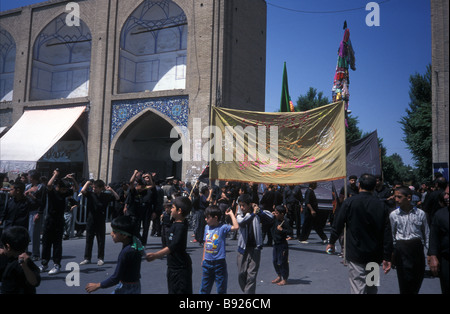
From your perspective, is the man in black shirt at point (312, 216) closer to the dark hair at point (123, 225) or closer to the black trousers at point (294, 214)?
the black trousers at point (294, 214)

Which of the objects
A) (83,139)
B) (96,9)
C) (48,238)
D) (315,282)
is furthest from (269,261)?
(96,9)

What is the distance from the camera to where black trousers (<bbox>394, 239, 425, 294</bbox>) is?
4.01 metres

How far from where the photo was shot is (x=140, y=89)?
19797mm

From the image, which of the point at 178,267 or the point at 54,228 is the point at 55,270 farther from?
the point at 178,267

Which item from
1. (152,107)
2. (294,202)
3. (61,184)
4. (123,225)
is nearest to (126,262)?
(123,225)

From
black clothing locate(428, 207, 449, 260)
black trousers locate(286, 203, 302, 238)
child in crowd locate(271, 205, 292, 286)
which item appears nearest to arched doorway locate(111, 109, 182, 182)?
black trousers locate(286, 203, 302, 238)

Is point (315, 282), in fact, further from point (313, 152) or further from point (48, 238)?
point (48, 238)

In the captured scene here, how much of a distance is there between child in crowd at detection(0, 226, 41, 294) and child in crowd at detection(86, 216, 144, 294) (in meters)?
0.54

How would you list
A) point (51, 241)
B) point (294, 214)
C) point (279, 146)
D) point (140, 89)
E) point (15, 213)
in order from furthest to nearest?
1. point (140, 89)
2. point (294, 214)
3. point (279, 146)
4. point (51, 241)
5. point (15, 213)

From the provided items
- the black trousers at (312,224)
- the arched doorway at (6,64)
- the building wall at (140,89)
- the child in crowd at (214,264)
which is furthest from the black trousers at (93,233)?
the arched doorway at (6,64)

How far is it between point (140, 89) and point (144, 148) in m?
3.23

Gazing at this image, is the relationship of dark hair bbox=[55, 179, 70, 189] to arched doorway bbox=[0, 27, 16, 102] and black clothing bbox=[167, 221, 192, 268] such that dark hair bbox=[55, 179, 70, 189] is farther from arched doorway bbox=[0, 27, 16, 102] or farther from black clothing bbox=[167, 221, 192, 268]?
arched doorway bbox=[0, 27, 16, 102]

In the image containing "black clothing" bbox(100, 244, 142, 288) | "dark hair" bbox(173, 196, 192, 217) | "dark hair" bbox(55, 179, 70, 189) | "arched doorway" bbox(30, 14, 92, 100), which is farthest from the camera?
"arched doorway" bbox(30, 14, 92, 100)

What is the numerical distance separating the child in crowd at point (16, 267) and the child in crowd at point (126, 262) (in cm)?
54
